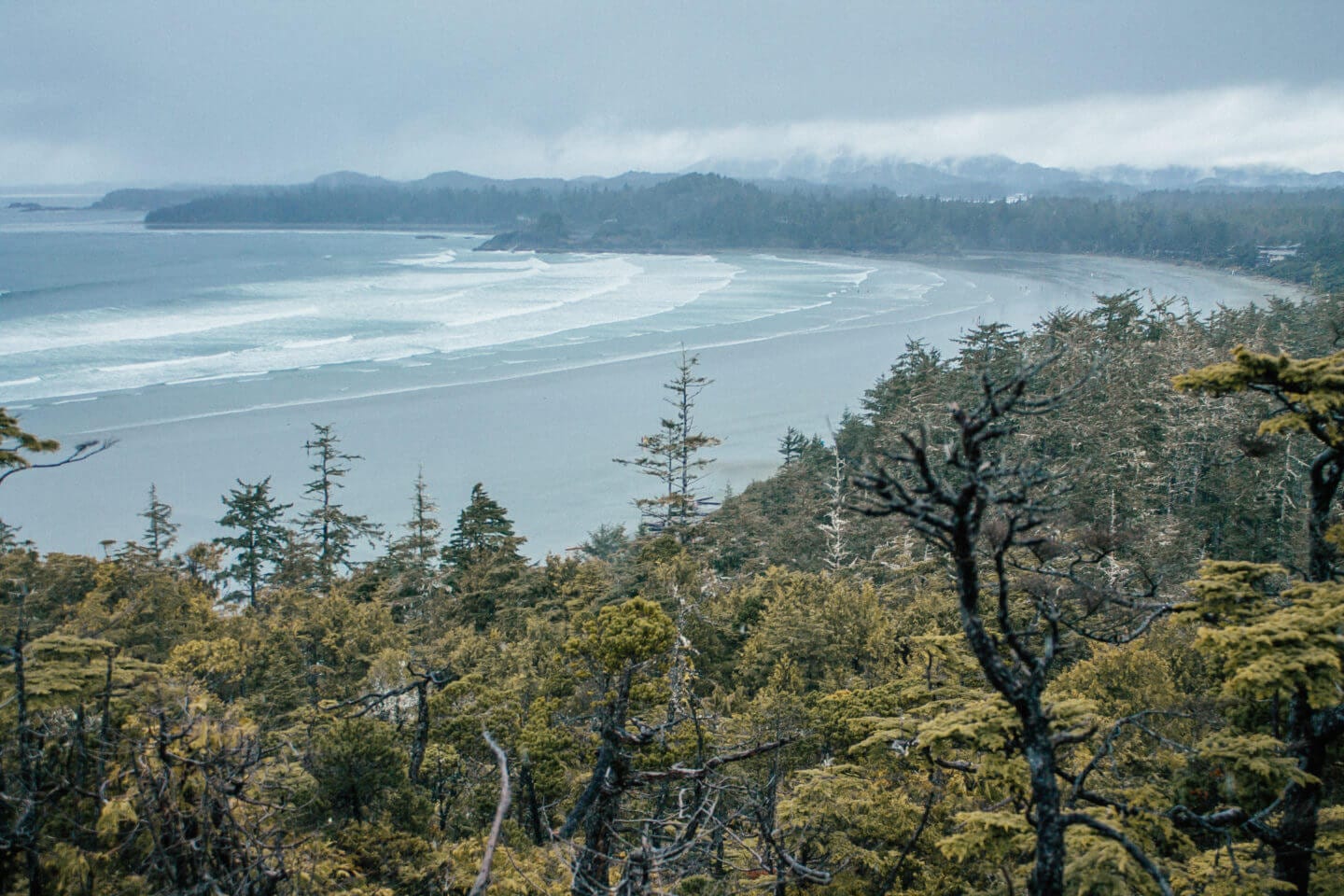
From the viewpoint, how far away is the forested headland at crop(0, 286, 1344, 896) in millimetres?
5605

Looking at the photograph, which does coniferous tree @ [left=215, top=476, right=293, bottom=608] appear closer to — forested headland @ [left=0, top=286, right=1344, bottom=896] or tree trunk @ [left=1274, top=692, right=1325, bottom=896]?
forested headland @ [left=0, top=286, right=1344, bottom=896]

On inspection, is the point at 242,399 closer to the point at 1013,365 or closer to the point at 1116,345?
the point at 1013,365

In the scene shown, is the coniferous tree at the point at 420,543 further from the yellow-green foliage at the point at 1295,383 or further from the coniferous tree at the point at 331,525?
the yellow-green foliage at the point at 1295,383

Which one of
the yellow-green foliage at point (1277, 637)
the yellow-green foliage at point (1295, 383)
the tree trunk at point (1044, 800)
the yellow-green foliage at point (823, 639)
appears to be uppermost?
the yellow-green foliage at point (1295, 383)

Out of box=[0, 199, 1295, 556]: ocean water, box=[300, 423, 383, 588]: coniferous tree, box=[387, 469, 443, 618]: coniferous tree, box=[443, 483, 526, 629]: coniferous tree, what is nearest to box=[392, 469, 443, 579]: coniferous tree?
box=[387, 469, 443, 618]: coniferous tree

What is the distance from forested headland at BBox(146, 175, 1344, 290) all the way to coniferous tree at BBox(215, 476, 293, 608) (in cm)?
8115

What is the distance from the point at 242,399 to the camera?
119 feet

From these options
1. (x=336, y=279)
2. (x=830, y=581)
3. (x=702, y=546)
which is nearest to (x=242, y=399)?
(x=702, y=546)

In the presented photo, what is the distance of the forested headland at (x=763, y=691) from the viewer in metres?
5.61

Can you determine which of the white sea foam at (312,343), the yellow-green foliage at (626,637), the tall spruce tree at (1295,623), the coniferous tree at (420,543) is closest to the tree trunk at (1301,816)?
the tall spruce tree at (1295,623)

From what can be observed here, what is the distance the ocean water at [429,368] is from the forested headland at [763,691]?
20.4 feet

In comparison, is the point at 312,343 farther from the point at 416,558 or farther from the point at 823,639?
the point at 823,639

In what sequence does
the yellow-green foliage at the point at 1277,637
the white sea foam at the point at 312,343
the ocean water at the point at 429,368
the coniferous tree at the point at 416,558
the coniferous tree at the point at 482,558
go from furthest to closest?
1. the white sea foam at the point at 312,343
2. the ocean water at the point at 429,368
3. the coniferous tree at the point at 416,558
4. the coniferous tree at the point at 482,558
5. the yellow-green foliage at the point at 1277,637

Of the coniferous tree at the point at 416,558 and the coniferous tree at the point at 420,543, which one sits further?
the coniferous tree at the point at 420,543
